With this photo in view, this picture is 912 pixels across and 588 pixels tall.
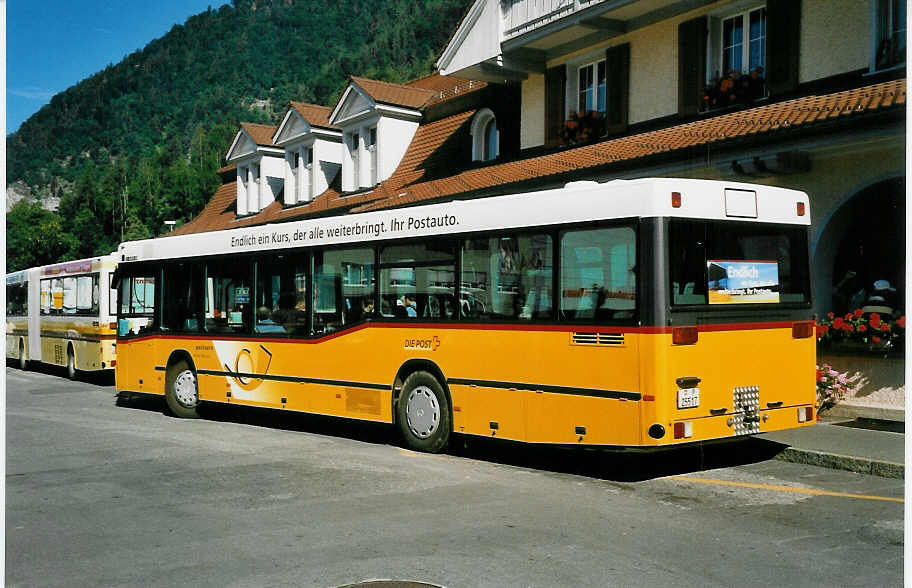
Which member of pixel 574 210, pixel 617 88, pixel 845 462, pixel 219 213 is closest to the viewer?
pixel 574 210

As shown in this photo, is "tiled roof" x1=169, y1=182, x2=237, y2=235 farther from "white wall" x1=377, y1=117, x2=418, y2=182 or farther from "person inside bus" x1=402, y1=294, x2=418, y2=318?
"person inside bus" x1=402, y1=294, x2=418, y2=318

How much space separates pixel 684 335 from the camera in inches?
326

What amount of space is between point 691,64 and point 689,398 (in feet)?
29.8

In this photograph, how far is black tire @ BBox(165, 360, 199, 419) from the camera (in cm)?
1423

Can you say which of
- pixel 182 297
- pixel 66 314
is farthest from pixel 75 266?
pixel 182 297

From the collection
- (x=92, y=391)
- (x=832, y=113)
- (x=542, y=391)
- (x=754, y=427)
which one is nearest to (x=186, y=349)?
(x=92, y=391)

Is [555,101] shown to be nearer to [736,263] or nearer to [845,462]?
[736,263]

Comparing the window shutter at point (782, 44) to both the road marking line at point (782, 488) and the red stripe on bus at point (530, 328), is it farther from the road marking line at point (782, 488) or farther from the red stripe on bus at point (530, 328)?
the road marking line at point (782, 488)

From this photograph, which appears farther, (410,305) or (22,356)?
(22,356)

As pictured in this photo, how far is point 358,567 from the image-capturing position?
5.55 m

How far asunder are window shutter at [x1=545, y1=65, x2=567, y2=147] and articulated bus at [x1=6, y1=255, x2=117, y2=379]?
31.0ft

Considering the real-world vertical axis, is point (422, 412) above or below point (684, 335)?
below

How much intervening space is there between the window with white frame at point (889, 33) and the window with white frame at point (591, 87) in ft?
20.3

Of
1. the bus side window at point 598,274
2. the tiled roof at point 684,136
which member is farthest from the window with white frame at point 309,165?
the bus side window at point 598,274
